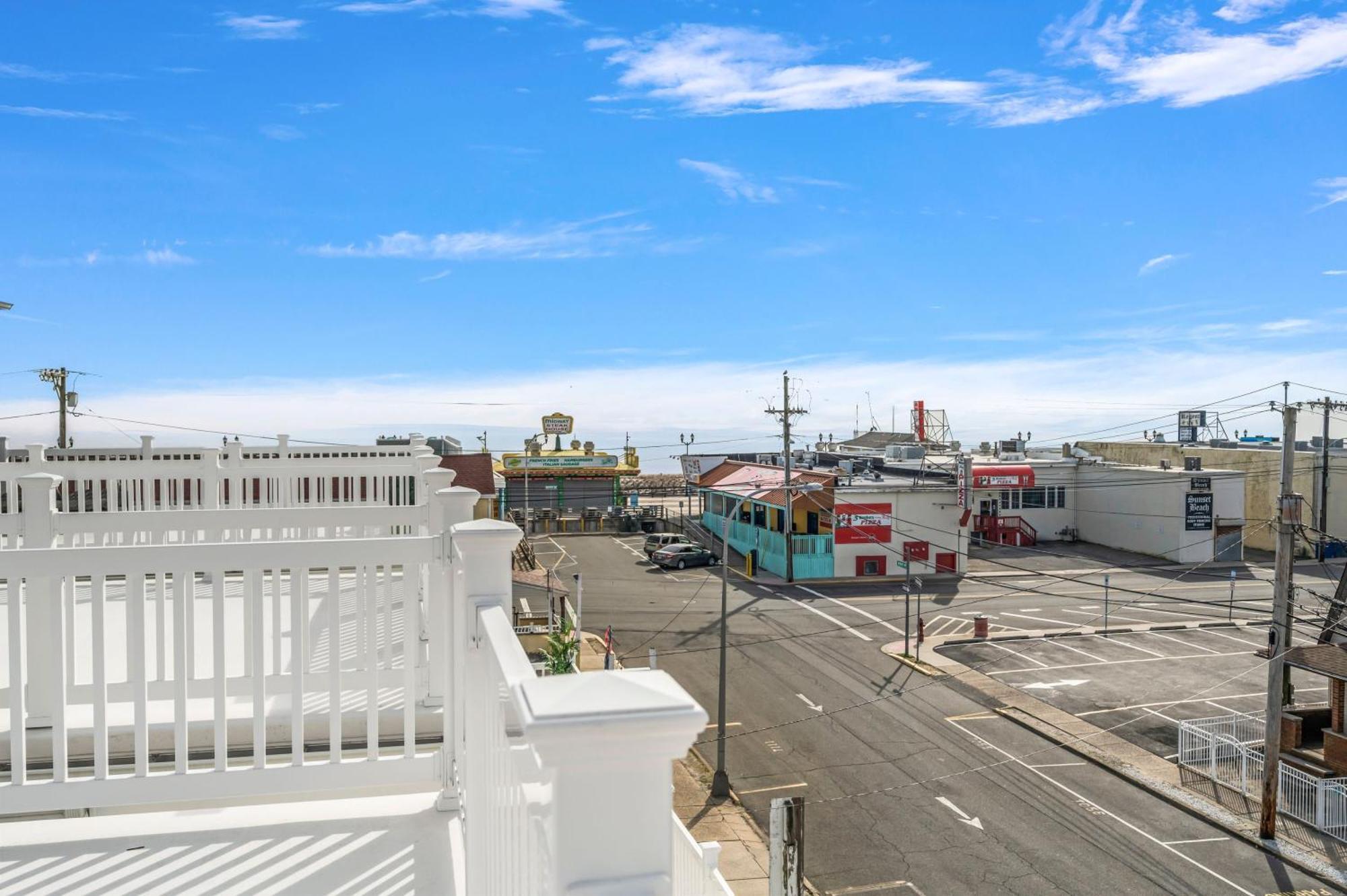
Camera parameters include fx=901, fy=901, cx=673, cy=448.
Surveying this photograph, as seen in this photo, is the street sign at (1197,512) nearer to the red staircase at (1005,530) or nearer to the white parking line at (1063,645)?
the red staircase at (1005,530)

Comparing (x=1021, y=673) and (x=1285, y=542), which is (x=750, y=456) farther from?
(x=1285, y=542)

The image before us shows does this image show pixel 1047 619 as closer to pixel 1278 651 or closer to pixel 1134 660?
pixel 1134 660

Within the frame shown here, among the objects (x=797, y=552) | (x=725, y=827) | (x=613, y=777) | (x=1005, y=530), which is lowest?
(x=725, y=827)

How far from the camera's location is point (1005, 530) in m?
47.8

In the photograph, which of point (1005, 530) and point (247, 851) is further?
point (1005, 530)

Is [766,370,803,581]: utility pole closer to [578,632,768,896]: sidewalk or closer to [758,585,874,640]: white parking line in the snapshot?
[758,585,874,640]: white parking line

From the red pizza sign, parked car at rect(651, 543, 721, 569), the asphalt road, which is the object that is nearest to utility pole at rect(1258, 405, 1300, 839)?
the asphalt road

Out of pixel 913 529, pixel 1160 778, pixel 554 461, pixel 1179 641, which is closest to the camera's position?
pixel 1160 778

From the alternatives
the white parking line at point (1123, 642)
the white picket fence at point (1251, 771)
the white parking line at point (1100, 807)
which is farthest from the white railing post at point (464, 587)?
the white parking line at point (1123, 642)

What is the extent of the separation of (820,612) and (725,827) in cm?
1690

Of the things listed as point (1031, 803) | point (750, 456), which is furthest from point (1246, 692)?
point (750, 456)

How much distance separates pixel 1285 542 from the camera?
15.5m

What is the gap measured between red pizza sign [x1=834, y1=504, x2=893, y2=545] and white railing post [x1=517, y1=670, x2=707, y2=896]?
3665cm

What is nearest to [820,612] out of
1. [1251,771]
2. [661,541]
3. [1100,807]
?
[661,541]
